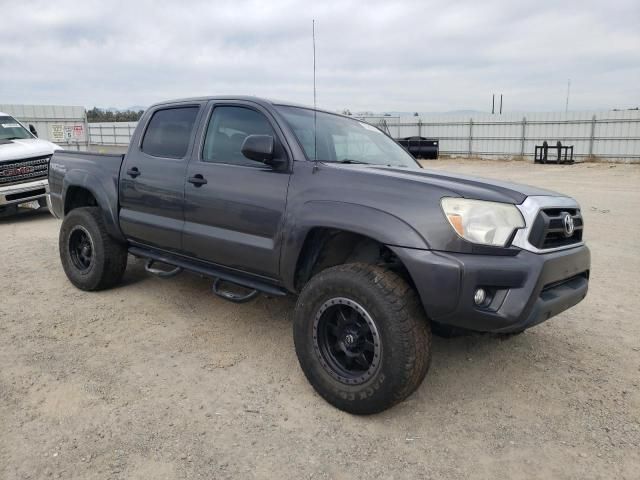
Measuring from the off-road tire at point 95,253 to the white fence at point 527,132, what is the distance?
69.0 feet

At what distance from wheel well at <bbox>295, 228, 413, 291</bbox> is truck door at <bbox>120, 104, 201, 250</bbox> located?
121 cm

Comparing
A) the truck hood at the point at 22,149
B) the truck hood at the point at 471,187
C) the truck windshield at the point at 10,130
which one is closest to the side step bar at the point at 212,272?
the truck hood at the point at 471,187

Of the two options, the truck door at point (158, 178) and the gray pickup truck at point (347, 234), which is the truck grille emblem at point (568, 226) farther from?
the truck door at point (158, 178)

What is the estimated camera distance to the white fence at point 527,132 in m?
25.9

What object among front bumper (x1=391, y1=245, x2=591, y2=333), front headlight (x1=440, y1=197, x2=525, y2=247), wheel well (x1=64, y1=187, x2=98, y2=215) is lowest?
front bumper (x1=391, y1=245, x2=591, y2=333)

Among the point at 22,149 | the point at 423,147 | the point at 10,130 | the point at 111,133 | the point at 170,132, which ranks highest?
the point at 111,133

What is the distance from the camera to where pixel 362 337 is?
290 cm

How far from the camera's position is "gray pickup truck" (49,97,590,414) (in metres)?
2.61

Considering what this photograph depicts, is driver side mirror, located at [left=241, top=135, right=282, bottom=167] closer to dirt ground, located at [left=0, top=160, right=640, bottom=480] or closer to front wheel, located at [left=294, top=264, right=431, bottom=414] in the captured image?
front wheel, located at [left=294, top=264, right=431, bottom=414]

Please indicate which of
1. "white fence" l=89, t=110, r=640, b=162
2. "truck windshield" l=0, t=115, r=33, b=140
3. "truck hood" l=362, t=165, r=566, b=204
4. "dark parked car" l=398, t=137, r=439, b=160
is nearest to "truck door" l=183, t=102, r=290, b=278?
"truck hood" l=362, t=165, r=566, b=204

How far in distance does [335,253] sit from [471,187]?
963mm

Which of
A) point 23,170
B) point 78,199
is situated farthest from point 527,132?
point 78,199

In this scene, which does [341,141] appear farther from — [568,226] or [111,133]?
[111,133]

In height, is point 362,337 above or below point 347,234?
below
